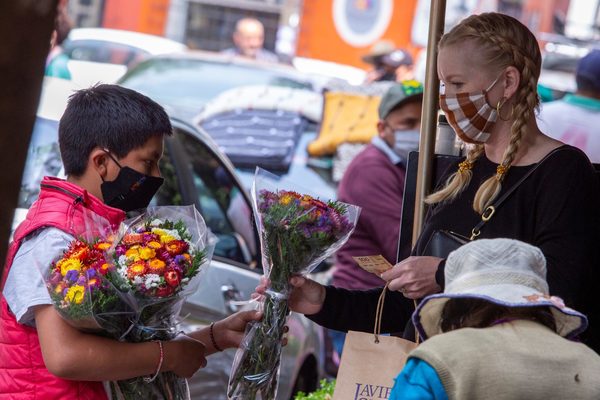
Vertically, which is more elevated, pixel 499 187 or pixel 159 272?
pixel 499 187

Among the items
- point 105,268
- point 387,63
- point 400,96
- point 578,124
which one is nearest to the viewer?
point 105,268

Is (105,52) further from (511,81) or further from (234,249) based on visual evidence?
(511,81)

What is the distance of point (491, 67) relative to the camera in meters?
3.24

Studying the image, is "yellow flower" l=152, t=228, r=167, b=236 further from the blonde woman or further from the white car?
the white car

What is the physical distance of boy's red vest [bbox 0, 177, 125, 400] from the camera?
9.84ft

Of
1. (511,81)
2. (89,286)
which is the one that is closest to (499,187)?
(511,81)

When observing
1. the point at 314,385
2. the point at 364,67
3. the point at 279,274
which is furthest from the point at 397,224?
the point at 364,67

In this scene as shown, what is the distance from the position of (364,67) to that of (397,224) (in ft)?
51.7

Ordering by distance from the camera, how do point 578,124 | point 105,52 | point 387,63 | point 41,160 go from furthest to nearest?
1. point 105,52
2. point 387,63
3. point 578,124
4. point 41,160

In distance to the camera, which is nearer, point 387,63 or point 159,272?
point 159,272

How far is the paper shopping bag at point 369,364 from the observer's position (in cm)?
314

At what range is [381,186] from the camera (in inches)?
224

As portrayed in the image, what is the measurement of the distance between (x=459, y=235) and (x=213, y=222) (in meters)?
3.63

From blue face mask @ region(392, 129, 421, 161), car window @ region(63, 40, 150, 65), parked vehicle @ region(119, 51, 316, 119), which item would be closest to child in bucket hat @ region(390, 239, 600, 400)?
blue face mask @ region(392, 129, 421, 161)
